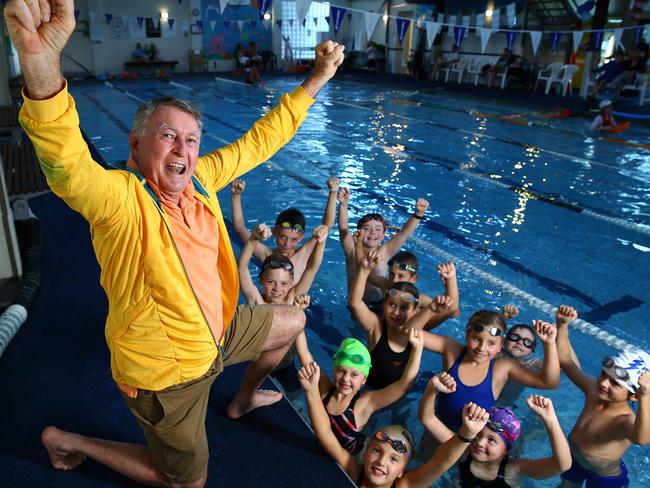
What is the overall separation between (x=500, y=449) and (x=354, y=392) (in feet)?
2.26

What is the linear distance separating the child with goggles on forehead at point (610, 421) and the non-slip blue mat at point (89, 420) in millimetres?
1205

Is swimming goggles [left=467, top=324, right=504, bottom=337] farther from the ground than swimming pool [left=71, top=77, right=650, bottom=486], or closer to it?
farther from the ground

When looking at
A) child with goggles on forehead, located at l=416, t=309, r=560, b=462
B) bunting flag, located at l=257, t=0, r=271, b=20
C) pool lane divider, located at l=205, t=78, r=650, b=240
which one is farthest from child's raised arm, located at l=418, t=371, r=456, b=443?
bunting flag, located at l=257, t=0, r=271, b=20

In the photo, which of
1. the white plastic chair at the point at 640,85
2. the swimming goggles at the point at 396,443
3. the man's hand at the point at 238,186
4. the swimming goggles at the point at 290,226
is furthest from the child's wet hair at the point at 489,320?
the white plastic chair at the point at 640,85

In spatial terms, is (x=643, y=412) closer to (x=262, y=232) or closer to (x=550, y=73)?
(x=262, y=232)

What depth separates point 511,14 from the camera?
58.1ft

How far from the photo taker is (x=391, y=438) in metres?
2.13

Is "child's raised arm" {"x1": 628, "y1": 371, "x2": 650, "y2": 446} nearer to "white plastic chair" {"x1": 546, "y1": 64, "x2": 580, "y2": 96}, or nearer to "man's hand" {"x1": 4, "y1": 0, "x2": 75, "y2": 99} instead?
"man's hand" {"x1": 4, "y1": 0, "x2": 75, "y2": 99}


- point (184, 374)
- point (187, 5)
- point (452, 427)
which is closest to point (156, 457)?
point (184, 374)

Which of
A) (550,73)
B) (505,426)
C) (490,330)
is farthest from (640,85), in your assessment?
(505,426)

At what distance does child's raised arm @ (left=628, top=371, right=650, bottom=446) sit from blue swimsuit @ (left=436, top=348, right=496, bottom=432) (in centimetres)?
66

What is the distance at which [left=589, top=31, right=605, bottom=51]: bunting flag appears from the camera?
44.6ft

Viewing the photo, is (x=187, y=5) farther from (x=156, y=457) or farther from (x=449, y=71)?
(x=156, y=457)

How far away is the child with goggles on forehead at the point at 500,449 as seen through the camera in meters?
2.06
